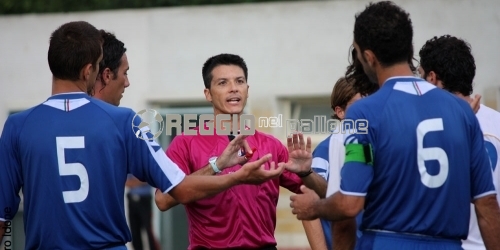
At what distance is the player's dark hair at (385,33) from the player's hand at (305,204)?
33.4 inches

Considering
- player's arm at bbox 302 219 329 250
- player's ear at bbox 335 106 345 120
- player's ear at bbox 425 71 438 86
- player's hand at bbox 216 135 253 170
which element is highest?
player's ear at bbox 425 71 438 86

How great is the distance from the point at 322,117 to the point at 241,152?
766cm

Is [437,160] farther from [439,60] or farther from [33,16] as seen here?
[33,16]

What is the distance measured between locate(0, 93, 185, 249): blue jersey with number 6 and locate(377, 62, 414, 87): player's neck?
4.36 feet

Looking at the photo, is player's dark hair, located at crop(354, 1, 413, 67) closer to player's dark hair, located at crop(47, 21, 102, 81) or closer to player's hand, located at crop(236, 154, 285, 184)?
player's hand, located at crop(236, 154, 285, 184)

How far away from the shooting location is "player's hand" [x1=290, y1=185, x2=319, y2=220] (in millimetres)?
5527

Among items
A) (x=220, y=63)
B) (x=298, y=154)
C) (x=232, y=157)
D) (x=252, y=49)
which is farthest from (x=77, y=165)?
(x=252, y=49)

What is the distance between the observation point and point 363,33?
5312mm

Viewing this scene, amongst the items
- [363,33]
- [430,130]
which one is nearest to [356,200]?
[430,130]

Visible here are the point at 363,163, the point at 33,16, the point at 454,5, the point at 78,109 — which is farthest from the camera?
the point at 33,16

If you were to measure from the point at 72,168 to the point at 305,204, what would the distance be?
1.31m

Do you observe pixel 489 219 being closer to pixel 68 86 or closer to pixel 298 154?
Answer: pixel 298 154

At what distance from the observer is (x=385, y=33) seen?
17.3ft

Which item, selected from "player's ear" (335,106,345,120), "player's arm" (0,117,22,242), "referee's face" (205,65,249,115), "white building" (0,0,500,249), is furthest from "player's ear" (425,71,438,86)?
"white building" (0,0,500,249)
